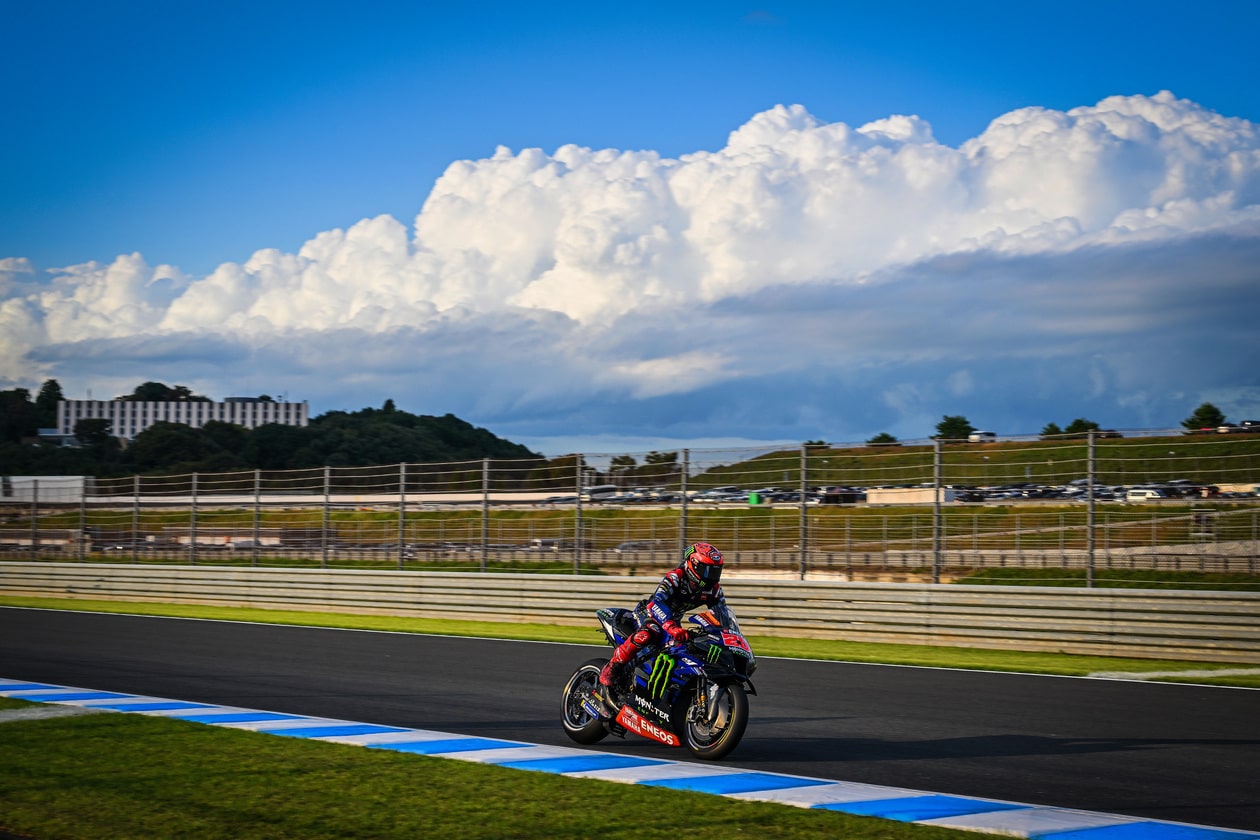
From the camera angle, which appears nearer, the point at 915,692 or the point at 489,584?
the point at 915,692

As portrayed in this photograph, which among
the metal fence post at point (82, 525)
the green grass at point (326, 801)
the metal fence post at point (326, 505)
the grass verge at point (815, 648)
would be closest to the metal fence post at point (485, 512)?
the grass verge at point (815, 648)

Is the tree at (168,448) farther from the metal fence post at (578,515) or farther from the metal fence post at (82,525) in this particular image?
the metal fence post at (578,515)

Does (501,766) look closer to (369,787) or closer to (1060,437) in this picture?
(369,787)

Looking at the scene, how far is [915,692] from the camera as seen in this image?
1251 centimetres

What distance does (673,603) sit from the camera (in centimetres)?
893

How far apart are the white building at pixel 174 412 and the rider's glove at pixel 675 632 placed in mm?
150220

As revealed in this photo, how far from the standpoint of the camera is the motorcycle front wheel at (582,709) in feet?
30.8

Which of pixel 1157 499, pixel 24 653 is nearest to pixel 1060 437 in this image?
pixel 1157 499

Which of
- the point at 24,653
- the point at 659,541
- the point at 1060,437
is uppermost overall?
the point at 1060,437

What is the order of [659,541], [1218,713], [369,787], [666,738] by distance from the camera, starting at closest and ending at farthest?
[369,787] → [666,738] → [1218,713] → [659,541]

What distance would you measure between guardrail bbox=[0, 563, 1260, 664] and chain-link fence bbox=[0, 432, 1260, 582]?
70 cm

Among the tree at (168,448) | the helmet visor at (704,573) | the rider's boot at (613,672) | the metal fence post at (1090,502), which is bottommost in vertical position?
the rider's boot at (613,672)

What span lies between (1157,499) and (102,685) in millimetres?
13159

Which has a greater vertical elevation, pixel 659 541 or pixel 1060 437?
pixel 1060 437
